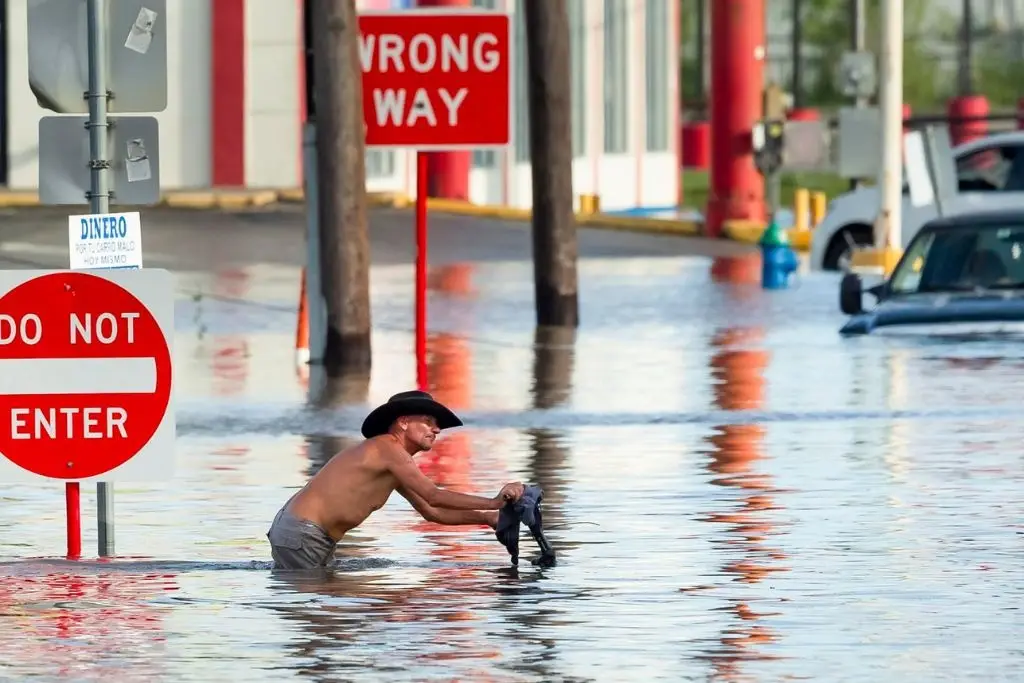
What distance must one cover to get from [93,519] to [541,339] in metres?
13.4

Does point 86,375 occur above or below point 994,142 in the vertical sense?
above

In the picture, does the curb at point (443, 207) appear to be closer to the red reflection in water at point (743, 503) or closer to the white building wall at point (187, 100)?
the white building wall at point (187, 100)

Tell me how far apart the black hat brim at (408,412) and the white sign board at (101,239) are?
125cm

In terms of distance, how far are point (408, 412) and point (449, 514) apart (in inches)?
17.4

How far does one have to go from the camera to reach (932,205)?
3859 centimetres

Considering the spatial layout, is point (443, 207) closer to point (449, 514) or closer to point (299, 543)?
point (449, 514)

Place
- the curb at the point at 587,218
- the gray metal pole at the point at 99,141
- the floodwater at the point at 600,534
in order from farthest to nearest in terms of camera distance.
→ the curb at the point at 587,218, the gray metal pole at the point at 99,141, the floodwater at the point at 600,534

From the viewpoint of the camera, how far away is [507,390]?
78.6 feet

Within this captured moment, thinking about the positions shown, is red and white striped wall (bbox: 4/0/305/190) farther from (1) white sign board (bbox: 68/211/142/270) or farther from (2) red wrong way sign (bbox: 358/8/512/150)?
(1) white sign board (bbox: 68/211/142/270)

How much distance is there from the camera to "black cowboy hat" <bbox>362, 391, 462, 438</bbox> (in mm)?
13711

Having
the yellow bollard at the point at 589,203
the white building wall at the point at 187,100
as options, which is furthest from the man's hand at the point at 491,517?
the yellow bollard at the point at 589,203

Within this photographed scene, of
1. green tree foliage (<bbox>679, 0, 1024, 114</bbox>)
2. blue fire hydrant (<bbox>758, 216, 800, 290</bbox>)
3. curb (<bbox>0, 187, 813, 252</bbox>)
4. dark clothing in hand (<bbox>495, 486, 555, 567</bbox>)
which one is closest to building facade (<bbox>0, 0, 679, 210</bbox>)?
curb (<bbox>0, 187, 813, 252</bbox>)

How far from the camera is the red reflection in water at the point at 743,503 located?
1165 cm

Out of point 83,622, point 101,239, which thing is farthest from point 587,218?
point 83,622
